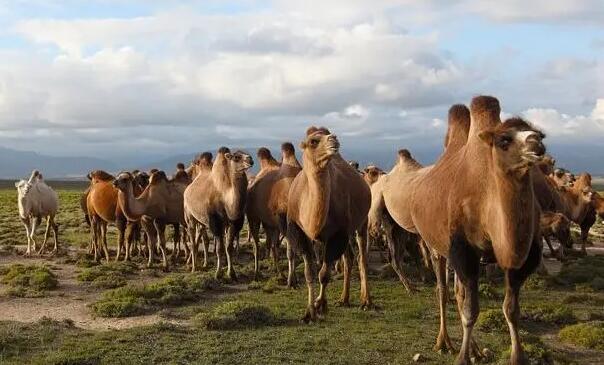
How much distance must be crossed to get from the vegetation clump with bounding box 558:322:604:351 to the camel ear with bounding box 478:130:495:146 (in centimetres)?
466

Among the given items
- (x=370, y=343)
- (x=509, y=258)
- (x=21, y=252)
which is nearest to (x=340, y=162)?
(x=370, y=343)

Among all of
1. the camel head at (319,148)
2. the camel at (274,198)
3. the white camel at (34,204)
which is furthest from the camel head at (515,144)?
the white camel at (34,204)

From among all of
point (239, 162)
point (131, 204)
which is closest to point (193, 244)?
point (131, 204)

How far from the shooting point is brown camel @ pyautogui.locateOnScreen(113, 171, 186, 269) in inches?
770

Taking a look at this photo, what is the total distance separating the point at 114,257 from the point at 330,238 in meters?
12.6

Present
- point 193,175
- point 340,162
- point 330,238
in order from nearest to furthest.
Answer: point 330,238, point 340,162, point 193,175

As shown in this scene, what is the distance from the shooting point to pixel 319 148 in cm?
1036

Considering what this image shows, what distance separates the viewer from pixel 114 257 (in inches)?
868

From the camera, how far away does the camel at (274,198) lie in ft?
49.2

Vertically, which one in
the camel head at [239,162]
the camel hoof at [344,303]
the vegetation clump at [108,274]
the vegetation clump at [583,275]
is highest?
the camel head at [239,162]

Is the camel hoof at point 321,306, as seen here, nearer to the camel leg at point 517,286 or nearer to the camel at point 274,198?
the camel at point 274,198

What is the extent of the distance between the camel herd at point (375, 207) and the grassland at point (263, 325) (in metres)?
0.65

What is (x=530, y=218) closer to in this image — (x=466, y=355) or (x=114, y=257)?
(x=466, y=355)

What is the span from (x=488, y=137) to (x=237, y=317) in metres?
5.92
